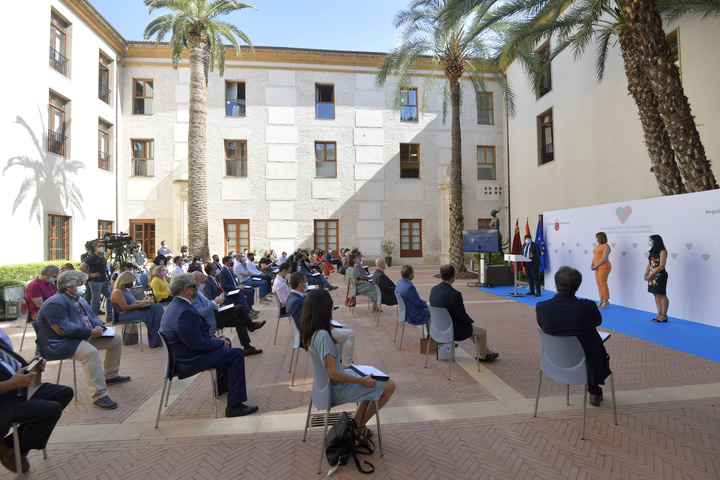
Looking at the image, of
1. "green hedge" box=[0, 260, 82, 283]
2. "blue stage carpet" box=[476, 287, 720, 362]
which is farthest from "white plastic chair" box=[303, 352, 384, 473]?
"green hedge" box=[0, 260, 82, 283]

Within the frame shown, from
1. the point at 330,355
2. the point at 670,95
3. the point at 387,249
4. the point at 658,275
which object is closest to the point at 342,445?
the point at 330,355

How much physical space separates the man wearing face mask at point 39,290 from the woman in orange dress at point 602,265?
10841 millimetres

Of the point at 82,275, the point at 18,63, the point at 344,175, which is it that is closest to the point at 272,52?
the point at 344,175

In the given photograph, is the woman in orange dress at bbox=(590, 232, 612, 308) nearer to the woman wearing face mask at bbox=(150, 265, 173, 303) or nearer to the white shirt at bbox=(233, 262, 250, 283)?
the white shirt at bbox=(233, 262, 250, 283)

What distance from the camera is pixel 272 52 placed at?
21594 millimetres

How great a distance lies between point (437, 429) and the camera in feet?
12.2

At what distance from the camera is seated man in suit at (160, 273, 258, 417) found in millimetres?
3902

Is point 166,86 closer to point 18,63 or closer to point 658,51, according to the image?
point 18,63

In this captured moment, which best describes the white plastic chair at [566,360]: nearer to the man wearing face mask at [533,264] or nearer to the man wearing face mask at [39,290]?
the man wearing face mask at [39,290]

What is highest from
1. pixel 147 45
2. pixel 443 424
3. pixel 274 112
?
pixel 147 45

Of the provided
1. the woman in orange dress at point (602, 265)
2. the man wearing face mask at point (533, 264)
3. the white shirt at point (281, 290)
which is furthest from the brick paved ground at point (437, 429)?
the man wearing face mask at point (533, 264)

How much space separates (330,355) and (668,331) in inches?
279

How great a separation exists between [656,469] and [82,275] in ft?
18.6

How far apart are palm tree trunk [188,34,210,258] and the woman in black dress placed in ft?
47.7
